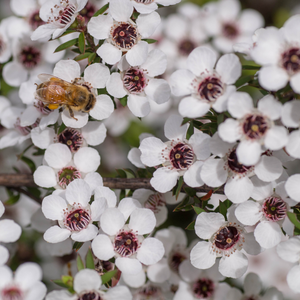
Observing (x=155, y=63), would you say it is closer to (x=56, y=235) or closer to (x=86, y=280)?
(x=56, y=235)

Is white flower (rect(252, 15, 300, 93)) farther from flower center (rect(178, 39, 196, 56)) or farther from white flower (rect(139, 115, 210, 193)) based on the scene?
flower center (rect(178, 39, 196, 56))

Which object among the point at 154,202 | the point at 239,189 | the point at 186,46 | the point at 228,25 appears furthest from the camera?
the point at 228,25

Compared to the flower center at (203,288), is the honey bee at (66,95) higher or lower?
higher

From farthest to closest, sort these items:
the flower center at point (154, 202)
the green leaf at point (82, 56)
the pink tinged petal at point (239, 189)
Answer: the flower center at point (154, 202) < the green leaf at point (82, 56) < the pink tinged petal at point (239, 189)

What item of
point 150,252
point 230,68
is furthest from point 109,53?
point 150,252

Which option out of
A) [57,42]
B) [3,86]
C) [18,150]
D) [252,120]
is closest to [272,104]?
[252,120]

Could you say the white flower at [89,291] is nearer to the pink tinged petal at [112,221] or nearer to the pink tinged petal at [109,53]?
the pink tinged petal at [112,221]

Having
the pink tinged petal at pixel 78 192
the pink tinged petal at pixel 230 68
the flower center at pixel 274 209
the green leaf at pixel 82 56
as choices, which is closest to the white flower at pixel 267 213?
the flower center at pixel 274 209
